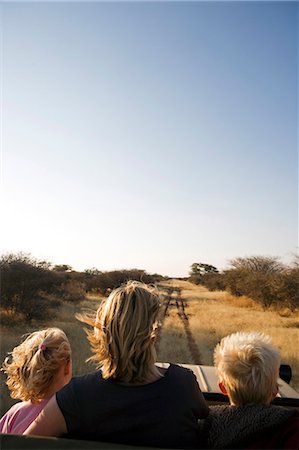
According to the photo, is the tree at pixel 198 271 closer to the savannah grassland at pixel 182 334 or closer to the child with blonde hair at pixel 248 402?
the savannah grassland at pixel 182 334

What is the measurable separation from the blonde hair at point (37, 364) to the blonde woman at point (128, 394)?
485 millimetres

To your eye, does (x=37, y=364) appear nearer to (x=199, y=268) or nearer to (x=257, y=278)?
(x=257, y=278)

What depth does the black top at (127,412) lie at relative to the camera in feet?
5.09

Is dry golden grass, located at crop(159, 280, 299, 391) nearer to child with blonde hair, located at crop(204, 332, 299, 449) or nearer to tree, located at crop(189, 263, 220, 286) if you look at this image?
child with blonde hair, located at crop(204, 332, 299, 449)

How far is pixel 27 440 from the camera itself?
4.33 feet

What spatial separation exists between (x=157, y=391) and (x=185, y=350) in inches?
402

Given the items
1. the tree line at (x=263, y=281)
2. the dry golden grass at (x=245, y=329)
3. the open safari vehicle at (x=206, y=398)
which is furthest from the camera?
the tree line at (x=263, y=281)

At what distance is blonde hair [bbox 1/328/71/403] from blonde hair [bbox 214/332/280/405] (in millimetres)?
814

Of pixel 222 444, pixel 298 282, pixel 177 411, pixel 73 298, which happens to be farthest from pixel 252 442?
pixel 298 282

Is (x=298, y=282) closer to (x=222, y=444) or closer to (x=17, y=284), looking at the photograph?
(x=17, y=284)

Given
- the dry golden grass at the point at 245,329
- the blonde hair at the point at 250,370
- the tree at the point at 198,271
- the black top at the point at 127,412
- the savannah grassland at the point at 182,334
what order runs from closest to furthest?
the black top at the point at 127,412 → the blonde hair at the point at 250,370 → the savannah grassland at the point at 182,334 → the dry golden grass at the point at 245,329 → the tree at the point at 198,271

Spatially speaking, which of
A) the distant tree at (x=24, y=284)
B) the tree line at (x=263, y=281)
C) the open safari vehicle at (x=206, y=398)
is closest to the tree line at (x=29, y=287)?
the distant tree at (x=24, y=284)

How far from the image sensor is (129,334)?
1.65 meters

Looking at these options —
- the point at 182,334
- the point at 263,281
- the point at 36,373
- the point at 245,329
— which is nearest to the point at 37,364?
the point at 36,373
